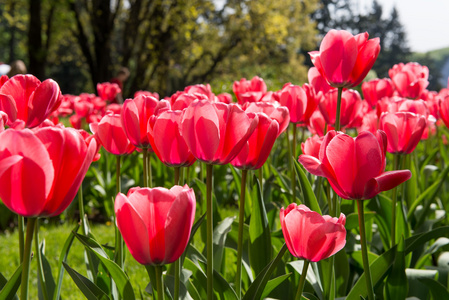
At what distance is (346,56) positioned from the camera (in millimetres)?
1438

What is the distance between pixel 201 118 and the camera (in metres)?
0.97

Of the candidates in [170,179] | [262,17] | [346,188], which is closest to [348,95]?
[346,188]

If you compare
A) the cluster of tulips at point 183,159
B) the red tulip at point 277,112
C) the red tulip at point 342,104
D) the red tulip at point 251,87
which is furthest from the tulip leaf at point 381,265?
the red tulip at point 251,87

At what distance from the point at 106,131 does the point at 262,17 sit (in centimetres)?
1713

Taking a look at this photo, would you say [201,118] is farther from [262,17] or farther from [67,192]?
[262,17]

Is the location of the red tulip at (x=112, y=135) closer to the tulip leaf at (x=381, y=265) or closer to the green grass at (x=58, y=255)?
the tulip leaf at (x=381, y=265)

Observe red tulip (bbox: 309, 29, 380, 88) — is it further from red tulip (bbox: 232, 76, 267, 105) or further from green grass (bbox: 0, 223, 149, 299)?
green grass (bbox: 0, 223, 149, 299)

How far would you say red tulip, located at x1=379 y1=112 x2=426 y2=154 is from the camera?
144 cm

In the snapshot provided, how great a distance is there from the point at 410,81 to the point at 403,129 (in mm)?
1143

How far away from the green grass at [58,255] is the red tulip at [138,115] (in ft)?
3.74

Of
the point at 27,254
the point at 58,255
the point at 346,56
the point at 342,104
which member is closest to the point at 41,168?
the point at 27,254

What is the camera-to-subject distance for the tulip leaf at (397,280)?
1458mm

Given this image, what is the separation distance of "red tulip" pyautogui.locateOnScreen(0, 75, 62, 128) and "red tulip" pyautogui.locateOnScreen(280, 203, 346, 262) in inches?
27.8

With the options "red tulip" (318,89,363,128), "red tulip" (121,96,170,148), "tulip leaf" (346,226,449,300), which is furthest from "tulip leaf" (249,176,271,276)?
"red tulip" (318,89,363,128)
